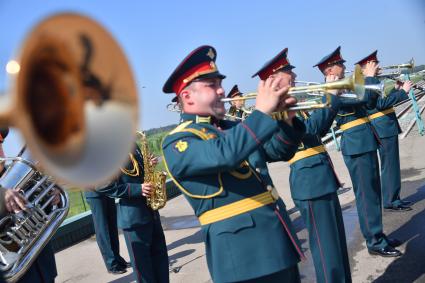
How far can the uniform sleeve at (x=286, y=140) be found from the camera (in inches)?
105

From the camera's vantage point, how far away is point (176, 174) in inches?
95.4

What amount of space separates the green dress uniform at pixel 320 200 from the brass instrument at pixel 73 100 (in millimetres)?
2096

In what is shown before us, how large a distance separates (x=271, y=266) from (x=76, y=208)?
920cm

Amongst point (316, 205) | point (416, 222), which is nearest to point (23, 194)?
point (316, 205)

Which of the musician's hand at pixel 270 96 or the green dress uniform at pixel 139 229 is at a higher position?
the musician's hand at pixel 270 96

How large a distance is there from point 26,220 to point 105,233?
264cm

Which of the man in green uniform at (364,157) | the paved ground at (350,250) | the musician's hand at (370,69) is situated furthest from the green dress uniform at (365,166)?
the paved ground at (350,250)

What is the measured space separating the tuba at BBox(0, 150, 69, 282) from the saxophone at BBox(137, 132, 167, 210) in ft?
3.09

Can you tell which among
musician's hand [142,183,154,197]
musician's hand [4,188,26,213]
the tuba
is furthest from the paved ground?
musician's hand [4,188,26,213]

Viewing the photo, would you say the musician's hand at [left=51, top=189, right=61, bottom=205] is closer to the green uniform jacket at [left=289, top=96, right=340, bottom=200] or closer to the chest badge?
the chest badge

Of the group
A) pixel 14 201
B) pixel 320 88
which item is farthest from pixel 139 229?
pixel 320 88

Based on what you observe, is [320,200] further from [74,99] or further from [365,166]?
[74,99]

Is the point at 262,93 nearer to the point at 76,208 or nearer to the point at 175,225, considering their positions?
the point at 175,225

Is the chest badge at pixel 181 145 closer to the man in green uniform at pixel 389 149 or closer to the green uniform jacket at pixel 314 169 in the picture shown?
the green uniform jacket at pixel 314 169
